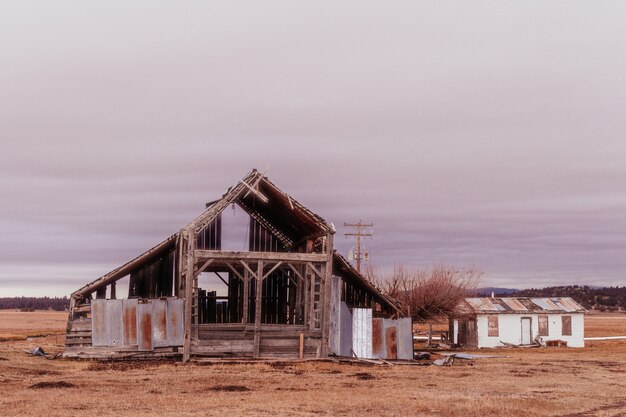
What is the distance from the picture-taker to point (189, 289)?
30.0m

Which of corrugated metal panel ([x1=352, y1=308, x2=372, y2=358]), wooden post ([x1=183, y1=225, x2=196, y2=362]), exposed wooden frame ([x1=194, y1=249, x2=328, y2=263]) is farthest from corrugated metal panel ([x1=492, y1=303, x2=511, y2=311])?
wooden post ([x1=183, y1=225, x2=196, y2=362])

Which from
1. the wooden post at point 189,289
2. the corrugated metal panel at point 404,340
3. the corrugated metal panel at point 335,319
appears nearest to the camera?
the wooden post at point 189,289

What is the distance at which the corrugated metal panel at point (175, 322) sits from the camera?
3144cm

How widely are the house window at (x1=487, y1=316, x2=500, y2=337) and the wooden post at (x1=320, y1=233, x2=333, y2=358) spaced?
2320 centimetres

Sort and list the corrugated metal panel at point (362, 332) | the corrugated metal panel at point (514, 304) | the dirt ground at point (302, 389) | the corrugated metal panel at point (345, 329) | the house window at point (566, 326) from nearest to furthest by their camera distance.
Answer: the dirt ground at point (302, 389), the corrugated metal panel at point (345, 329), the corrugated metal panel at point (362, 332), the corrugated metal panel at point (514, 304), the house window at point (566, 326)

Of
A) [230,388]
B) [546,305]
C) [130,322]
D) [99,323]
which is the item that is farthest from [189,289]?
[546,305]

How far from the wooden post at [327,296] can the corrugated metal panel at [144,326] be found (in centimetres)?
662

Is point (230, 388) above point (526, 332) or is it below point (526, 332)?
above

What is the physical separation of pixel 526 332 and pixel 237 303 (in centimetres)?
2469

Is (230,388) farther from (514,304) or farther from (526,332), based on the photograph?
(514,304)

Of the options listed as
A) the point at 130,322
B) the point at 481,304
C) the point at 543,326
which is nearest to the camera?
the point at 130,322

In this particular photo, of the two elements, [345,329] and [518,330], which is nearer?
[345,329]

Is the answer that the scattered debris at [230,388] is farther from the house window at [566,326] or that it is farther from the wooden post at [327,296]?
the house window at [566,326]

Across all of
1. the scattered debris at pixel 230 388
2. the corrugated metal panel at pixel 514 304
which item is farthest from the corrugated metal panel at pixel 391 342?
the corrugated metal panel at pixel 514 304
